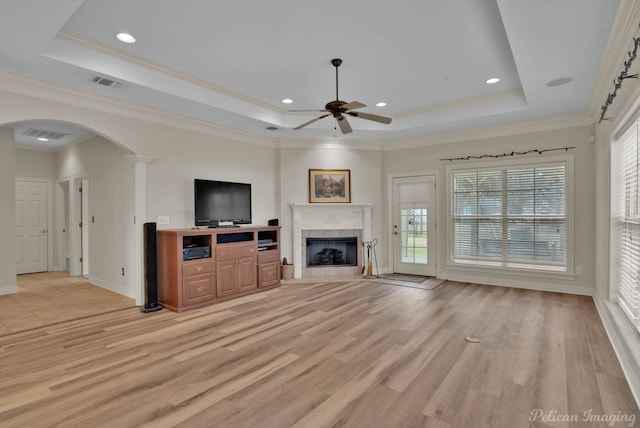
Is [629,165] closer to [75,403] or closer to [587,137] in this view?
[587,137]

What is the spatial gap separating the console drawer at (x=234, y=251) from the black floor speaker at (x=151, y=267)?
840mm

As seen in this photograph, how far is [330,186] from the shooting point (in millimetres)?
6613

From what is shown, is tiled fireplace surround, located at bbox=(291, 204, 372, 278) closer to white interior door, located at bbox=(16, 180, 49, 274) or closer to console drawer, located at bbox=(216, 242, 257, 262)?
console drawer, located at bbox=(216, 242, 257, 262)

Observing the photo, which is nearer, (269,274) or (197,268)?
(197,268)

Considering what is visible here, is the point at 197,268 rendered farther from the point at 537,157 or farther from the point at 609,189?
the point at 537,157

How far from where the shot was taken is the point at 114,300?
194 inches

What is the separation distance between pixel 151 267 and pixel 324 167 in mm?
3575

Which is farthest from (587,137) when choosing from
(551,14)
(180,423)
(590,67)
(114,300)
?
(114,300)

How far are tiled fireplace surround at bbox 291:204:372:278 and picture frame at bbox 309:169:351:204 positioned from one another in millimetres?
176

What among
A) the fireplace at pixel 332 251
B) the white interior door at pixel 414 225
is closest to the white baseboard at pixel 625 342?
the white interior door at pixel 414 225

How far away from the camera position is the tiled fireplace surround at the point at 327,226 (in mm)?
6418

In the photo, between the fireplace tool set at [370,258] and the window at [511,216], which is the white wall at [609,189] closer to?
the window at [511,216]

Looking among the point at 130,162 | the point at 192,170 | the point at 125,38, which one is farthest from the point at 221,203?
the point at 125,38

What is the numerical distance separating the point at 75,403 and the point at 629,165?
5073 mm
